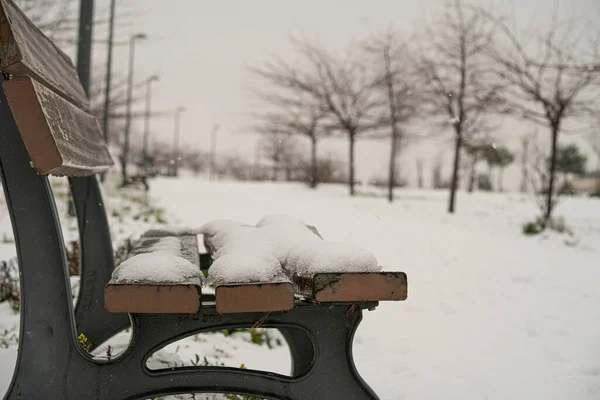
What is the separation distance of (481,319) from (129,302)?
279 cm

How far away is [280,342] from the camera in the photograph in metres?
2.96

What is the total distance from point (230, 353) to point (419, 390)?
0.93 metres

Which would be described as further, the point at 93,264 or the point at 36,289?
the point at 93,264

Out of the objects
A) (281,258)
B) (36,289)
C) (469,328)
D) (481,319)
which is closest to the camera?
(36,289)

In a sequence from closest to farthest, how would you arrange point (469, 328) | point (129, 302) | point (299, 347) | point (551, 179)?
point (129, 302)
point (299, 347)
point (469, 328)
point (551, 179)

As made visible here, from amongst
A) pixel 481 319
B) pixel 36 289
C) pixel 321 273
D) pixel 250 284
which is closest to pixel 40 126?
pixel 36 289

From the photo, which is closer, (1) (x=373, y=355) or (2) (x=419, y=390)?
(2) (x=419, y=390)

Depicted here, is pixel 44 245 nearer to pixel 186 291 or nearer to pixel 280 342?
pixel 186 291

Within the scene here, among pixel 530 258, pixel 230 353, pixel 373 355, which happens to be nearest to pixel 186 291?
pixel 230 353

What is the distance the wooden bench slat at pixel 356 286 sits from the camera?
1310 mm

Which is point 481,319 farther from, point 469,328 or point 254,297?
point 254,297

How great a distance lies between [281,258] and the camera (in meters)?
1.58

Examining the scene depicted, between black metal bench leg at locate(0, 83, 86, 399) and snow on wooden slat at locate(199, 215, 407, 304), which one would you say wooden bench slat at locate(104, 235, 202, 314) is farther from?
black metal bench leg at locate(0, 83, 86, 399)

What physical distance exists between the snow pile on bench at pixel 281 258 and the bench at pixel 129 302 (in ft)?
0.07
